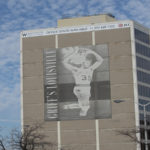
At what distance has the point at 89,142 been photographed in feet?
376

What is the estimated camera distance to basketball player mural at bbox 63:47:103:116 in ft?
387

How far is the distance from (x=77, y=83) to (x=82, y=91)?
2.37 metres

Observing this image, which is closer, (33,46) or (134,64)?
(134,64)

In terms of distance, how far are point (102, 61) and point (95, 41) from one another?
5128 millimetres

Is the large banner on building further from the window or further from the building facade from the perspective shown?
the window

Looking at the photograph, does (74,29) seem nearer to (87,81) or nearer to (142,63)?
(87,81)

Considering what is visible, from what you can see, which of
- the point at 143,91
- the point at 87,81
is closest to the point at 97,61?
the point at 87,81

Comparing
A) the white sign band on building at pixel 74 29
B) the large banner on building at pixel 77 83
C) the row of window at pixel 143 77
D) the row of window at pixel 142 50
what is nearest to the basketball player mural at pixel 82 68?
the large banner on building at pixel 77 83

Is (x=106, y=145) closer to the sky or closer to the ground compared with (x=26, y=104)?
closer to the ground

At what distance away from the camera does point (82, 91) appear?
118 m

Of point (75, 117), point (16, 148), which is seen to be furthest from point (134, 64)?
point (16, 148)

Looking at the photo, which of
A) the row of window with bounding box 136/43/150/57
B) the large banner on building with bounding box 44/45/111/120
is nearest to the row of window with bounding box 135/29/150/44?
the row of window with bounding box 136/43/150/57

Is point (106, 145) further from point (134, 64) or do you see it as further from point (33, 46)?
point (33, 46)

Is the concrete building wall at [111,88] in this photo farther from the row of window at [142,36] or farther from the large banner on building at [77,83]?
the row of window at [142,36]
